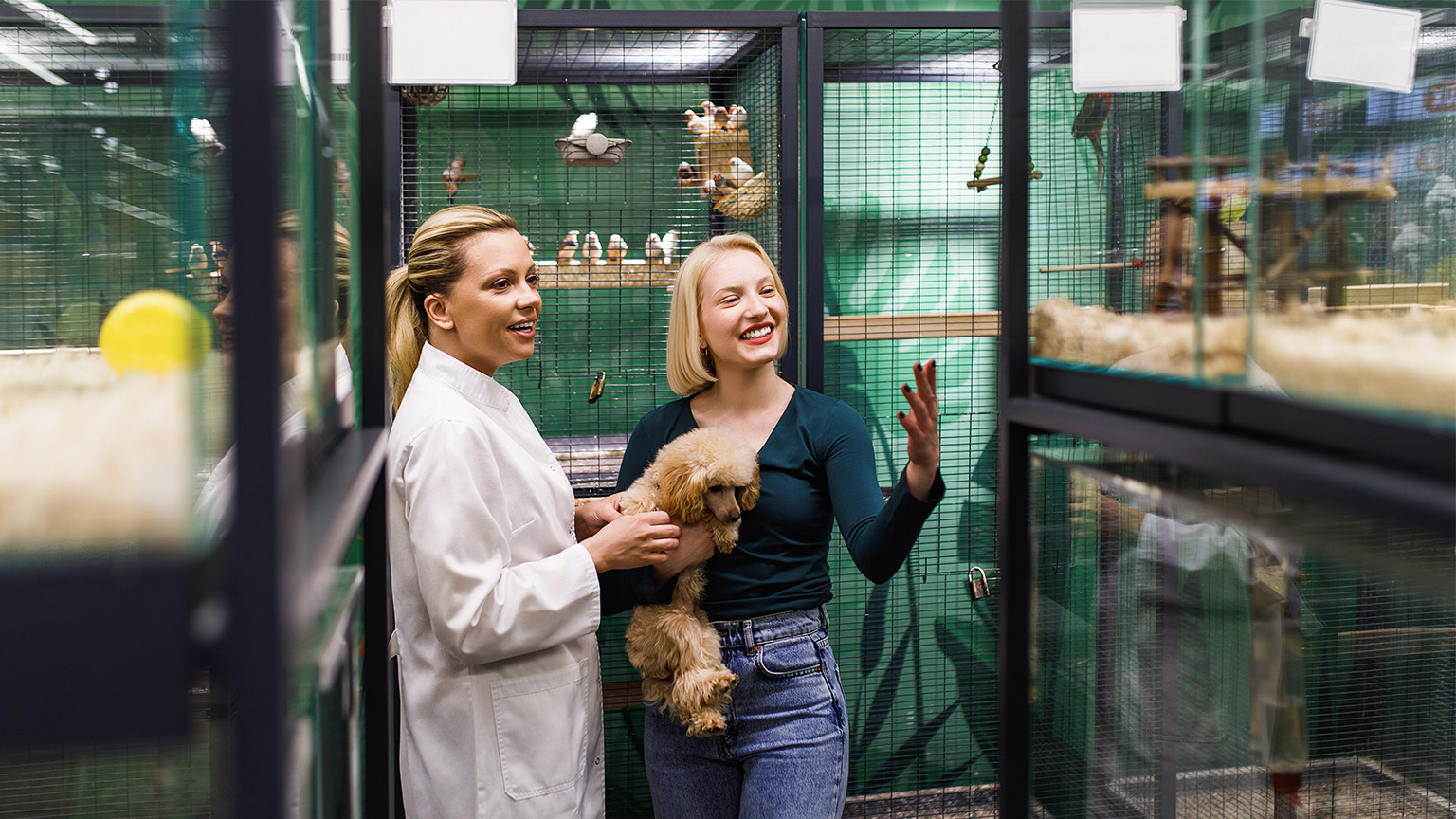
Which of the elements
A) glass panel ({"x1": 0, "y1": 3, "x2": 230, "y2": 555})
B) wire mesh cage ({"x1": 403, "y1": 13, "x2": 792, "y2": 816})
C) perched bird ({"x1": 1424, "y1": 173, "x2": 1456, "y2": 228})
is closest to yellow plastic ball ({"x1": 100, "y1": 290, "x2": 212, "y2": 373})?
glass panel ({"x1": 0, "y1": 3, "x2": 230, "y2": 555})

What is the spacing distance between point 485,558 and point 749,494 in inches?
20.6

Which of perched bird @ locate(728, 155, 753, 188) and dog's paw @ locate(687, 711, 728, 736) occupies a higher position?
perched bird @ locate(728, 155, 753, 188)

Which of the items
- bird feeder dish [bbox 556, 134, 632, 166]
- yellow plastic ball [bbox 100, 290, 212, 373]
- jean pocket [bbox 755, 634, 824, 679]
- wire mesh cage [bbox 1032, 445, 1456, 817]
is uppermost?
bird feeder dish [bbox 556, 134, 632, 166]

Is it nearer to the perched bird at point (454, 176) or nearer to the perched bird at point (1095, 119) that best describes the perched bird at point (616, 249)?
the perched bird at point (454, 176)

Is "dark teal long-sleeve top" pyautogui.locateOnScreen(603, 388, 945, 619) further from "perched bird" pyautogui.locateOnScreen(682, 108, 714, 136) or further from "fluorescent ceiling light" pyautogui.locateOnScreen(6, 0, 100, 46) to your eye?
"fluorescent ceiling light" pyautogui.locateOnScreen(6, 0, 100, 46)

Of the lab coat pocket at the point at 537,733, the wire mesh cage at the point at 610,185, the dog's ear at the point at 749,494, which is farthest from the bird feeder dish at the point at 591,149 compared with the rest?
the lab coat pocket at the point at 537,733

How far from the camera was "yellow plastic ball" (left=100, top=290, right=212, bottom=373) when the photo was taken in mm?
446

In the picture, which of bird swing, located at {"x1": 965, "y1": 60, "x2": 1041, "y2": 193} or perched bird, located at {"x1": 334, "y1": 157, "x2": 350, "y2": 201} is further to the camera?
bird swing, located at {"x1": 965, "y1": 60, "x2": 1041, "y2": 193}

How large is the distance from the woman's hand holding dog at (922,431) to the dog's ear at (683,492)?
1.23 ft

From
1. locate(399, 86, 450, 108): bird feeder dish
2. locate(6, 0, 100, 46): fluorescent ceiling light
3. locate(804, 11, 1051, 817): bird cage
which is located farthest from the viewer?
locate(804, 11, 1051, 817): bird cage

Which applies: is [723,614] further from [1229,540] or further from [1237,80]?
[1237,80]

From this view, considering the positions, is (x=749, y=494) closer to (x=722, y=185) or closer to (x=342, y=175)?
(x=342, y=175)

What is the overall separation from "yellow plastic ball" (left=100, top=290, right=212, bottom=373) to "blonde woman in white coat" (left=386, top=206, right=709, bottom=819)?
1.04m

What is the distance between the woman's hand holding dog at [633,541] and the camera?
5.65 feet
